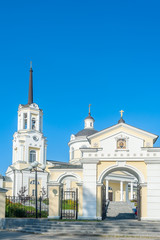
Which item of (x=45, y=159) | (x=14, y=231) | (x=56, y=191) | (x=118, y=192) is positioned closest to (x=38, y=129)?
(x=45, y=159)

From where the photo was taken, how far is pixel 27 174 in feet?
168

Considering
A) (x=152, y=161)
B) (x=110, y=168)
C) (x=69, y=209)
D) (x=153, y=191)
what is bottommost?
(x=69, y=209)

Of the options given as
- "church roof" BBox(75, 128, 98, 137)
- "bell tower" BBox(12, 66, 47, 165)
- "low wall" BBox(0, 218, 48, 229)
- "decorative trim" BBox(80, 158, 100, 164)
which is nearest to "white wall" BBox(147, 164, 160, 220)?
"decorative trim" BBox(80, 158, 100, 164)

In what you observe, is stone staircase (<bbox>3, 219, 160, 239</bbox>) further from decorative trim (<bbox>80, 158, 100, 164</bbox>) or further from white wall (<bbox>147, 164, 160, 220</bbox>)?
decorative trim (<bbox>80, 158, 100, 164</bbox>)

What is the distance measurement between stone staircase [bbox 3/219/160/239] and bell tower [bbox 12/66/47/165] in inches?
1316

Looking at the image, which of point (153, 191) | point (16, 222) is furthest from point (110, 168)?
point (16, 222)

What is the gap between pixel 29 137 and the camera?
173ft

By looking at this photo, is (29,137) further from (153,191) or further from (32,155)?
(153,191)

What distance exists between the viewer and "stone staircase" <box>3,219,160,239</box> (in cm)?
1724

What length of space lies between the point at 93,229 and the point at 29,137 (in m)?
35.8

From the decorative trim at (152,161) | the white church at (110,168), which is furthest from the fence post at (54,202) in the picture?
the decorative trim at (152,161)

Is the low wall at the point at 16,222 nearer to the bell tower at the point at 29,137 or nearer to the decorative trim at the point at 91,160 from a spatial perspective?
the decorative trim at the point at 91,160

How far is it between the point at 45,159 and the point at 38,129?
442cm

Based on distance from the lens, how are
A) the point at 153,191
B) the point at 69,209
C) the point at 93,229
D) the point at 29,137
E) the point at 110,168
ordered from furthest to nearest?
1. the point at 29,137
2. the point at 69,209
3. the point at 110,168
4. the point at 153,191
5. the point at 93,229
